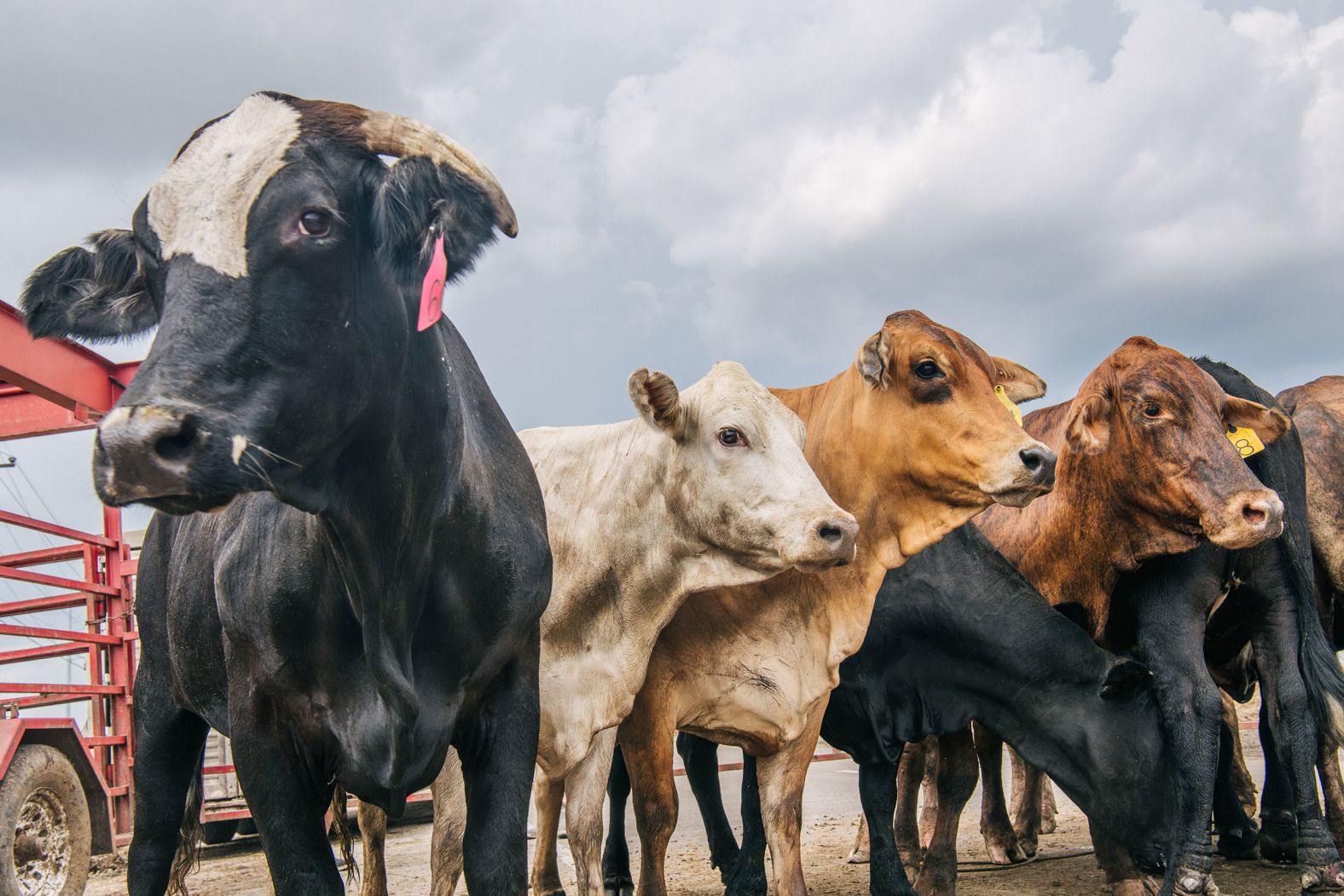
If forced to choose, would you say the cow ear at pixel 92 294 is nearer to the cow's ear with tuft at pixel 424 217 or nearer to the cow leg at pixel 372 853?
the cow's ear with tuft at pixel 424 217

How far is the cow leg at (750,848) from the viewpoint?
5.80m

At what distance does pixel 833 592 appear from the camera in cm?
601

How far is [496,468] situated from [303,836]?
3.72 feet

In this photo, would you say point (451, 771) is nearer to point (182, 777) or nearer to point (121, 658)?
point (182, 777)

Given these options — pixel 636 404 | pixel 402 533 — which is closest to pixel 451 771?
pixel 636 404

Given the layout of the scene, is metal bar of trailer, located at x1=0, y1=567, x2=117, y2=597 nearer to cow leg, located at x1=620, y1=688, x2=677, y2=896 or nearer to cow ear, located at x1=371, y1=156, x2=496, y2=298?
cow leg, located at x1=620, y1=688, x2=677, y2=896

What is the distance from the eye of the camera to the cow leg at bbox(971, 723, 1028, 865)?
6.99m

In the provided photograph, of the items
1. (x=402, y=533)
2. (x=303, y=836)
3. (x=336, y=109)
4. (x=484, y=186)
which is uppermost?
(x=336, y=109)

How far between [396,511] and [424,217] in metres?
0.75

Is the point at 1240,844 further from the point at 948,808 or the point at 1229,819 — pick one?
the point at 948,808

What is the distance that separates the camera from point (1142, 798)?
5.57 meters

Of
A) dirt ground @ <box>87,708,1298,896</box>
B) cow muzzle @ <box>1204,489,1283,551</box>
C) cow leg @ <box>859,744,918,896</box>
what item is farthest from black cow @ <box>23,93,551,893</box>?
dirt ground @ <box>87,708,1298,896</box>

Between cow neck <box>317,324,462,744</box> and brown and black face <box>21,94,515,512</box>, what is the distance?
9cm

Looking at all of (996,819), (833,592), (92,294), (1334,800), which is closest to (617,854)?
(833,592)
